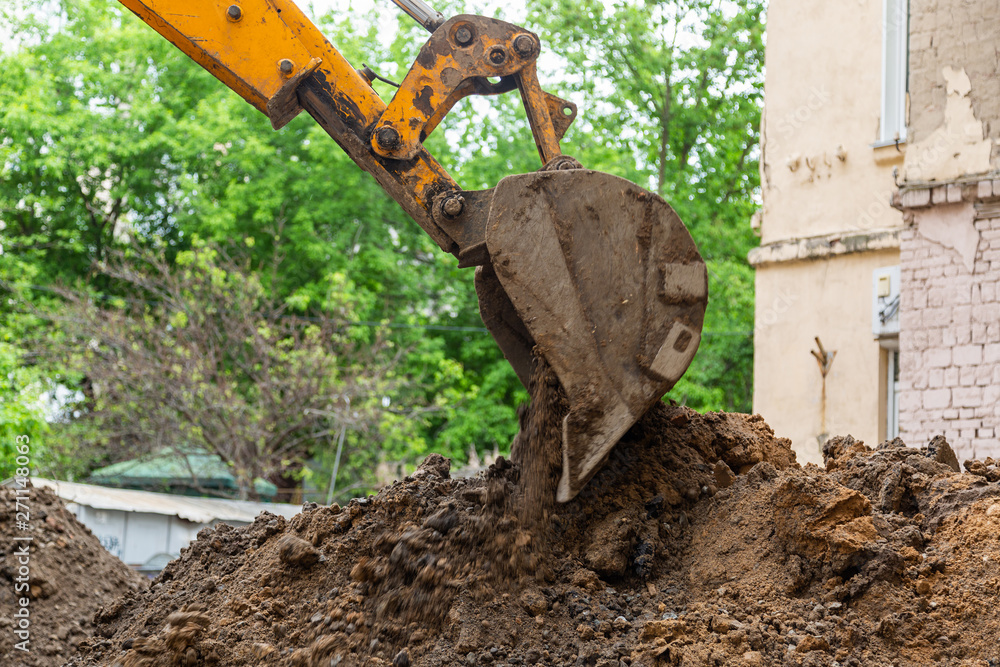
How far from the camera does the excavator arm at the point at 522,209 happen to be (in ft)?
11.0

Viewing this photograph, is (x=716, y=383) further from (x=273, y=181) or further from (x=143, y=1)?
(x=143, y=1)

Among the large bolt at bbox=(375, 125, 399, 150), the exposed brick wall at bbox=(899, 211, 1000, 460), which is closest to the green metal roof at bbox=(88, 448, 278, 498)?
the exposed brick wall at bbox=(899, 211, 1000, 460)

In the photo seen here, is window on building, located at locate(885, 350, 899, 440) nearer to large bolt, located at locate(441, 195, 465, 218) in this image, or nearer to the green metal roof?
large bolt, located at locate(441, 195, 465, 218)

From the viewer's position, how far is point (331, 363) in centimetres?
1424

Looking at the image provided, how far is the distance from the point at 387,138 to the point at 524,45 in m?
0.73

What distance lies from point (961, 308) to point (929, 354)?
0.50 meters

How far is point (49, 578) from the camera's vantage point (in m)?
4.88

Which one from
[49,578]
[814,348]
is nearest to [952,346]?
[814,348]

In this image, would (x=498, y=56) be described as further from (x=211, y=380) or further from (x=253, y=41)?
(x=211, y=380)

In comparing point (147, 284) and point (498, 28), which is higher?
point (147, 284)

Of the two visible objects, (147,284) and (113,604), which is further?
(147,284)

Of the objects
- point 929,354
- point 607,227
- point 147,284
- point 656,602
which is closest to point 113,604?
point 656,602

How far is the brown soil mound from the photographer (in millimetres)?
2943

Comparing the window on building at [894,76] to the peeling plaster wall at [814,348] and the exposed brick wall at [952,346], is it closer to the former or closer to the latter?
the peeling plaster wall at [814,348]
